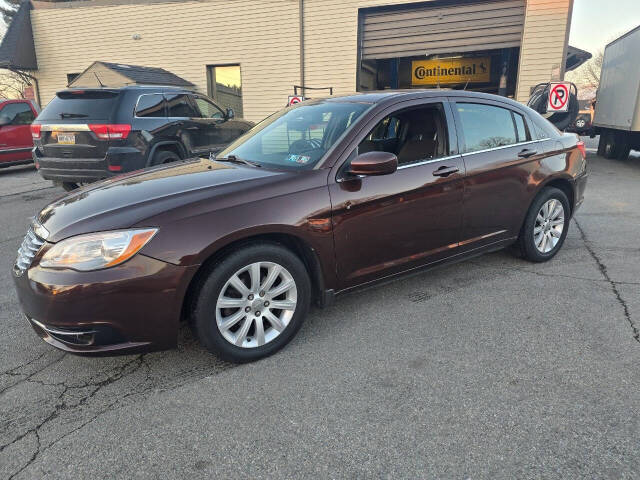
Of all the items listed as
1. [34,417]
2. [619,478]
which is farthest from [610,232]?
[34,417]

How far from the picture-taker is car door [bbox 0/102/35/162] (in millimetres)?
10516

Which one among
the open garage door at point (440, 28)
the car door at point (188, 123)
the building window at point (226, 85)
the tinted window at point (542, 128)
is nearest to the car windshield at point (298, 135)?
the tinted window at point (542, 128)

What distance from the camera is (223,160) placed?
140 inches

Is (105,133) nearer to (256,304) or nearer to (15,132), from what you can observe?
(256,304)

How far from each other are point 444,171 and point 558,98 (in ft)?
28.4

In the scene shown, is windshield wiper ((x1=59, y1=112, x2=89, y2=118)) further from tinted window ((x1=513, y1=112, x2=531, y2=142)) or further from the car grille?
tinted window ((x1=513, y1=112, x2=531, y2=142))

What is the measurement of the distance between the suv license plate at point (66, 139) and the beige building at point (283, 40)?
8563 mm

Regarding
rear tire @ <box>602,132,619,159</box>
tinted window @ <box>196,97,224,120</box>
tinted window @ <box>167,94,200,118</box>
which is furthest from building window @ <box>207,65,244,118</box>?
rear tire @ <box>602,132,619,159</box>

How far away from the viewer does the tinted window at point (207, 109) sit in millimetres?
8070

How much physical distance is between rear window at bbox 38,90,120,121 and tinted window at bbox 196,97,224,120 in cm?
163

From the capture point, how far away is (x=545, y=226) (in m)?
4.42

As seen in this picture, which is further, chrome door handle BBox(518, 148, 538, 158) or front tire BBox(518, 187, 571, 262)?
front tire BBox(518, 187, 571, 262)

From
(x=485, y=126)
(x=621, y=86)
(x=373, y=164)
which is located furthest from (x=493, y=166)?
(x=621, y=86)

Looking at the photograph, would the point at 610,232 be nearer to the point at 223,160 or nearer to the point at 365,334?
the point at 365,334
